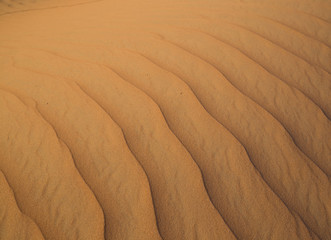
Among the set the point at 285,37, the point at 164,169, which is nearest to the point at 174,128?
the point at 164,169

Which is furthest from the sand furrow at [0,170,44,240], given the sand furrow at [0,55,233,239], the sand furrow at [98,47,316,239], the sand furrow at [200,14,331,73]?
the sand furrow at [200,14,331,73]

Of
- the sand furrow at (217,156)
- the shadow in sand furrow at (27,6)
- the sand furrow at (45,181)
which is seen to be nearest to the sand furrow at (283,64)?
the sand furrow at (217,156)

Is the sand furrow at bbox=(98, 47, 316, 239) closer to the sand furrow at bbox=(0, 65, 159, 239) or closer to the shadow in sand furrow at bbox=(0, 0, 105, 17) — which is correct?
the sand furrow at bbox=(0, 65, 159, 239)

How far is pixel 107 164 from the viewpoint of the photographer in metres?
1.23

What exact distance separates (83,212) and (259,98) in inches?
42.2

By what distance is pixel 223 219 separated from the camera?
41.5 inches

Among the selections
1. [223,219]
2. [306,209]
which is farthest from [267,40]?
[223,219]

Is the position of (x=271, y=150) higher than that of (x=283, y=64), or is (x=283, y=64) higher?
(x=283, y=64)

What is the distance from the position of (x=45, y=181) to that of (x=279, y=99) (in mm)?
1255

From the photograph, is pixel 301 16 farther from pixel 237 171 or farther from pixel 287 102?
pixel 237 171

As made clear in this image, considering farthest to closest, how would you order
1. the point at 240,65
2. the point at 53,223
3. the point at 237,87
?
the point at 240,65 → the point at 237,87 → the point at 53,223

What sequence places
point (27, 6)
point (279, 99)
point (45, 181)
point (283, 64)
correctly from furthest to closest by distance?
point (27, 6) → point (283, 64) → point (279, 99) → point (45, 181)

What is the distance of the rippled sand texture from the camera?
3.48ft

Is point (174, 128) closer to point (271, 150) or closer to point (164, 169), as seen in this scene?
point (164, 169)
